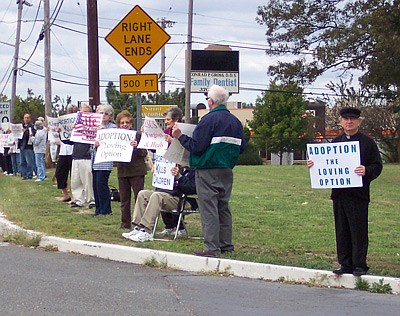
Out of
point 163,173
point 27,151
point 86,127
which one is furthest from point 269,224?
point 27,151

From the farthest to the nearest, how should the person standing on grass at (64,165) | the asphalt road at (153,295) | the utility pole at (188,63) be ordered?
the utility pole at (188,63)
the person standing on grass at (64,165)
the asphalt road at (153,295)

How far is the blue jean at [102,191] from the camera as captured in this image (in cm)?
1276

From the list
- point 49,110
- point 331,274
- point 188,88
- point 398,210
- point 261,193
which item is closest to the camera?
point 331,274

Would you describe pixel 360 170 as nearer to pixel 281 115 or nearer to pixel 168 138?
pixel 168 138

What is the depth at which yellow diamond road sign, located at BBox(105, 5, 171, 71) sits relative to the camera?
11984mm

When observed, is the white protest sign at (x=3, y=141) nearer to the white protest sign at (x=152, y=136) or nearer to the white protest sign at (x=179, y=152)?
the white protest sign at (x=152, y=136)

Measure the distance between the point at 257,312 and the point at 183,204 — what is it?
11.8ft

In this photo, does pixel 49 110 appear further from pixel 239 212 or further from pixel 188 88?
pixel 239 212

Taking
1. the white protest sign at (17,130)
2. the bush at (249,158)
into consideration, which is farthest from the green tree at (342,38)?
the bush at (249,158)

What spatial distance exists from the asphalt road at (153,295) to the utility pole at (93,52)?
8.05 m

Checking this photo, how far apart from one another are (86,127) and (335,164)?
5.93 metres

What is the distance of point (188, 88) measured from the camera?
36031 millimetres

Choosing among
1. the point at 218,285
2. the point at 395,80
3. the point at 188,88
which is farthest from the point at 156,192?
the point at 188,88

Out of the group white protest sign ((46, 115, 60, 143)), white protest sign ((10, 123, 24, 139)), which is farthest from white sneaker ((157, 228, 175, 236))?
white protest sign ((10, 123, 24, 139))
